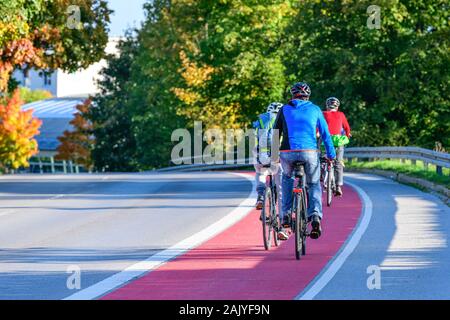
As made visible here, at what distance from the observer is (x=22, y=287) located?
41.3 ft

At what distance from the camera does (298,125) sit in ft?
50.5

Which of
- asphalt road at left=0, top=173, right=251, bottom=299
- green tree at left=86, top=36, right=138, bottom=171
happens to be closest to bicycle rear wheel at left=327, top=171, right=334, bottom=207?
asphalt road at left=0, top=173, right=251, bottom=299

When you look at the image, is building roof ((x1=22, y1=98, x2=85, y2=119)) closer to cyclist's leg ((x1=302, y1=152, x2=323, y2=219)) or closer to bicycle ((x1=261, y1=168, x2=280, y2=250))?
bicycle ((x1=261, y1=168, x2=280, y2=250))

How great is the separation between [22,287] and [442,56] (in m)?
43.0

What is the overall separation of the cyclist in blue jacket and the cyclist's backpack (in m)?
1.39

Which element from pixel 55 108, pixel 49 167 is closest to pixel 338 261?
pixel 49 167

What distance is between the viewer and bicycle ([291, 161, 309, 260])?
15141mm

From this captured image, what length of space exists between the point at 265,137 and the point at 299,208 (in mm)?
2047

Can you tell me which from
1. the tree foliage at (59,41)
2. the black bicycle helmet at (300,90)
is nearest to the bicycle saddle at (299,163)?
the black bicycle helmet at (300,90)

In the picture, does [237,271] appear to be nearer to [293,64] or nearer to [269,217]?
[269,217]

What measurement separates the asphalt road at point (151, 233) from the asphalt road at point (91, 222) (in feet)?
0.05

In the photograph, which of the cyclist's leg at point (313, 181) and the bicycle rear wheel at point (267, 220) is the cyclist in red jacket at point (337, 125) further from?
the cyclist's leg at point (313, 181)

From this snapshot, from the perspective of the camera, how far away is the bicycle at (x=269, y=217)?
16188 millimetres
